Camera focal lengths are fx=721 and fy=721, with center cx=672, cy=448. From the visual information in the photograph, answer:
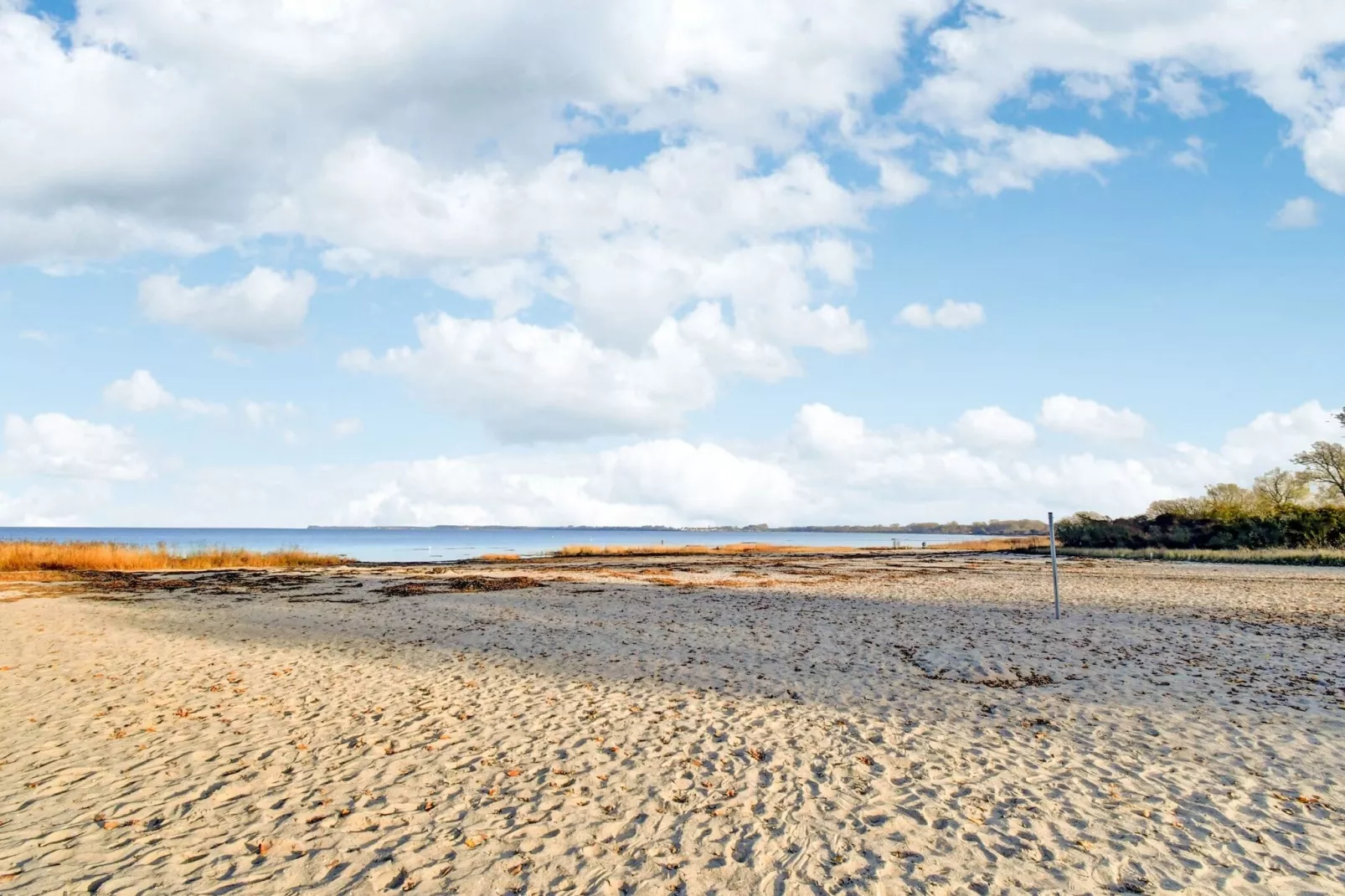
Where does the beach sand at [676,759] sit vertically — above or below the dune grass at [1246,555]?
above

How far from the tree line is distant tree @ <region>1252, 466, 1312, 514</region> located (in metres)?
0.05

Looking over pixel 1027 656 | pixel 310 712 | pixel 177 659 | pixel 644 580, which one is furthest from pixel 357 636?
pixel 644 580

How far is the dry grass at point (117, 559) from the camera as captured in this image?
40031 millimetres

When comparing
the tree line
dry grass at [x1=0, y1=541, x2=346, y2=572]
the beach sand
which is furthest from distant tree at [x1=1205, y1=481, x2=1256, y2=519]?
dry grass at [x1=0, y1=541, x2=346, y2=572]

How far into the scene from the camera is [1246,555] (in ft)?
153

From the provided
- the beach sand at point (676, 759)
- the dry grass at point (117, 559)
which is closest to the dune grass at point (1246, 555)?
the beach sand at point (676, 759)

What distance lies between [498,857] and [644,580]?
29569 mm

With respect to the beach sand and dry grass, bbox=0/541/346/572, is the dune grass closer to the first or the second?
the beach sand

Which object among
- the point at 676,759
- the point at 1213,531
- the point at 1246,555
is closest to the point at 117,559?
the point at 676,759

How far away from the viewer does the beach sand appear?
596cm

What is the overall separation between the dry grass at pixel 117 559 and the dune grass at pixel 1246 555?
194 ft

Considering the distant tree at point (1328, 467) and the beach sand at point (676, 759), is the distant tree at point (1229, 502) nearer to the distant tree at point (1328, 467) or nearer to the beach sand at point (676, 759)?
the distant tree at point (1328, 467)

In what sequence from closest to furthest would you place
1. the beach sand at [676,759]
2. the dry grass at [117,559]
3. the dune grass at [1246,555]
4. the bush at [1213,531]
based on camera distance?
the beach sand at [676,759]
the dry grass at [117,559]
the dune grass at [1246,555]
the bush at [1213,531]

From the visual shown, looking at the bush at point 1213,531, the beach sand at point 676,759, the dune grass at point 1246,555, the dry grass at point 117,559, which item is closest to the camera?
the beach sand at point 676,759
